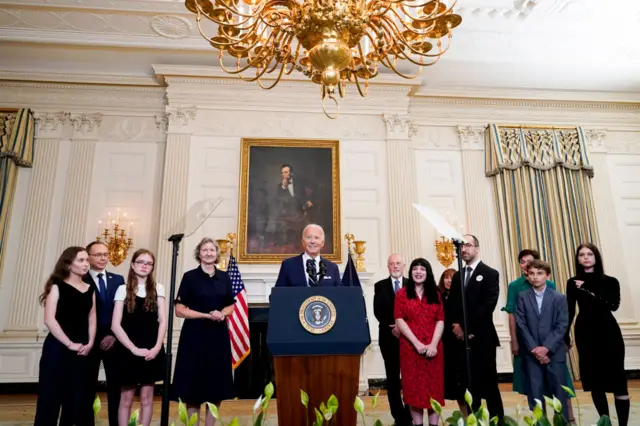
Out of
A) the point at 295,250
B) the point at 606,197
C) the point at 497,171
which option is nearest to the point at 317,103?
the point at 295,250

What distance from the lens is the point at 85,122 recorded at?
675 centimetres

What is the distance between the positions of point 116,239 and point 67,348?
3.55 m

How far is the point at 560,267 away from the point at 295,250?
4104 mm

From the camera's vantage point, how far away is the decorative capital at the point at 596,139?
7457 millimetres

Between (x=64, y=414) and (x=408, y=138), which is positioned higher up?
(x=408, y=138)

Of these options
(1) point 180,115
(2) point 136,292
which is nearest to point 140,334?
(2) point 136,292

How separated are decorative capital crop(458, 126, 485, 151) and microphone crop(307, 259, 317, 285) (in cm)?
511

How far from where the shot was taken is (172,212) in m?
6.30

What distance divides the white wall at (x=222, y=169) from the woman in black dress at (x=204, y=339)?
2.70 m

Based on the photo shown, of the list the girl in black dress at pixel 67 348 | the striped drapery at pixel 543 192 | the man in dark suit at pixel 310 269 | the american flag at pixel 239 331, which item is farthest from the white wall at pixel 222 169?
the man in dark suit at pixel 310 269

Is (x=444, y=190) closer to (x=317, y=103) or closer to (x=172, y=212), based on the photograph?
→ (x=317, y=103)

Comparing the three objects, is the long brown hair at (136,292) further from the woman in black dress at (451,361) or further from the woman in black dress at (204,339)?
the woman in black dress at (451,361)

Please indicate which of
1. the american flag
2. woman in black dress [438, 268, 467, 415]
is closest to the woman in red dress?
woman in black dress [438, 268, 467, 415]

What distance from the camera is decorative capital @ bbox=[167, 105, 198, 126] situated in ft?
21.9
